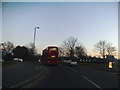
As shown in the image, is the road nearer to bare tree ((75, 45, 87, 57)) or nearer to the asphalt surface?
the asphalt surface

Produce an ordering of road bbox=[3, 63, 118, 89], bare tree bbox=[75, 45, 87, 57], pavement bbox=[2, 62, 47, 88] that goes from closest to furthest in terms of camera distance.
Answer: pavement bbox=[2, 62, 47, 88] → road bbox=[3, 63, 118, 89] → bare tree bbox=[75, 45, 87, 57]

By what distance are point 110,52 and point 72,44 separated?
20712mm

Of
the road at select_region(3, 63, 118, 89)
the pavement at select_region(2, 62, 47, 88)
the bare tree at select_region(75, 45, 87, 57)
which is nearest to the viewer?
the pavement at select_region(2, 62, 47, 88)

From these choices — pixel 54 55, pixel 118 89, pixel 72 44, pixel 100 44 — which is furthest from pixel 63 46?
pixel 118 89

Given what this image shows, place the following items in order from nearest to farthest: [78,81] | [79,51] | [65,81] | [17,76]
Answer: [65,81], [78,81], [17,76], [79,51]

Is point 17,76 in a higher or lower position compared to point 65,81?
higher

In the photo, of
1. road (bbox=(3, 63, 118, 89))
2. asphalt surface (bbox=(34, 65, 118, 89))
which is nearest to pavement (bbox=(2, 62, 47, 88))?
road (bbox=(3, 63, 118, 89))

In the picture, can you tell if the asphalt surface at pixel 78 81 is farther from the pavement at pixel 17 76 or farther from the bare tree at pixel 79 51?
the bare tree at pixel 79 51

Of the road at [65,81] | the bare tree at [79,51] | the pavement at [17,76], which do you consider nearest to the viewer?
the pavement at [17,76]

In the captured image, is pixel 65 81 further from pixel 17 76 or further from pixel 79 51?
pixel 79 51

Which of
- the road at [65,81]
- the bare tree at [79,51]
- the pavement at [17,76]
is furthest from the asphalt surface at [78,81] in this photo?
the bare tree at [79,51]

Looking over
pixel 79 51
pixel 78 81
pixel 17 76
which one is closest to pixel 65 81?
pixel 78 81

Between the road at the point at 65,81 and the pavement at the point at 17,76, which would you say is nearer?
the pavement at the point at 17,76

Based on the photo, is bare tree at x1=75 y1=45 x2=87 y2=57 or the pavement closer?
the pavement
